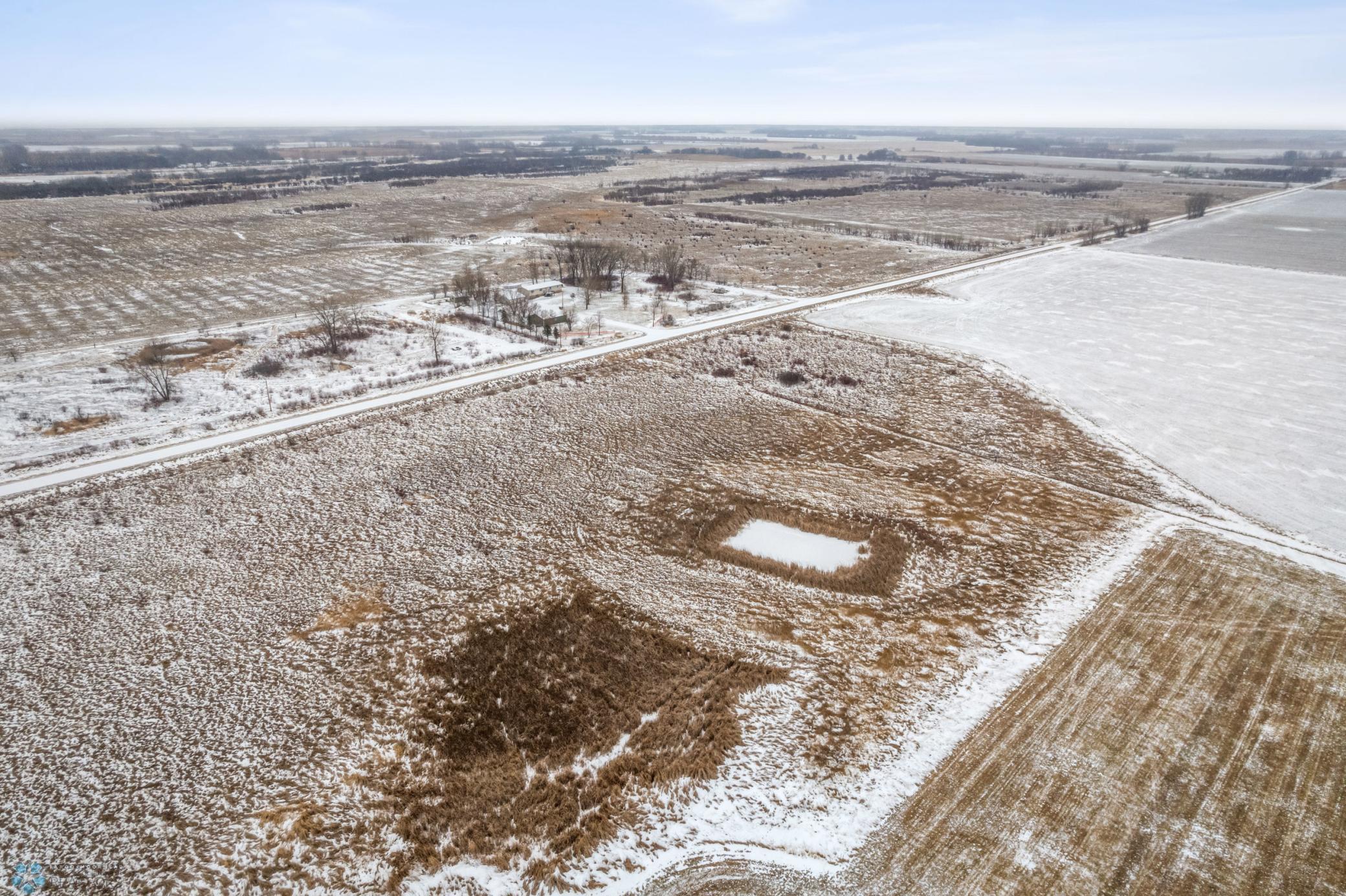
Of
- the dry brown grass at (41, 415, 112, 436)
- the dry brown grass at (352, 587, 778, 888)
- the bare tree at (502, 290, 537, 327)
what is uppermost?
the bare tree at (502, 290, 537, 327)

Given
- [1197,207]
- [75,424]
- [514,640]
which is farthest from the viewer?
[1197,207]

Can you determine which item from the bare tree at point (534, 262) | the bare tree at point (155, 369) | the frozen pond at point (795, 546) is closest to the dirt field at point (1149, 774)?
the frozen pond at point (795, 546)

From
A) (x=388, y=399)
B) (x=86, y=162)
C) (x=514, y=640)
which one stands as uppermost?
(x=86, y=162)

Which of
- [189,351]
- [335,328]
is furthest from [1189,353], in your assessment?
[189,351]

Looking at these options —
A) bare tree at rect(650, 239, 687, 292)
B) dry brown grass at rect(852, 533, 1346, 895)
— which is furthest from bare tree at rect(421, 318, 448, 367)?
dry brown grass at rect(852, 533, 1346, 895)

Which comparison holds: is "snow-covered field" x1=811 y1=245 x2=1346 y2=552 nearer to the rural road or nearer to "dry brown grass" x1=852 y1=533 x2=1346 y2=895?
the rural road

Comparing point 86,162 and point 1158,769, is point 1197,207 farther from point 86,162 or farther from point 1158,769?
point 86,162

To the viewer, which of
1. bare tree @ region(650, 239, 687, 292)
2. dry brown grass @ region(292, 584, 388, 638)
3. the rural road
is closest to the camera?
dry brown grass @ region(292, 584, 388, 638)
